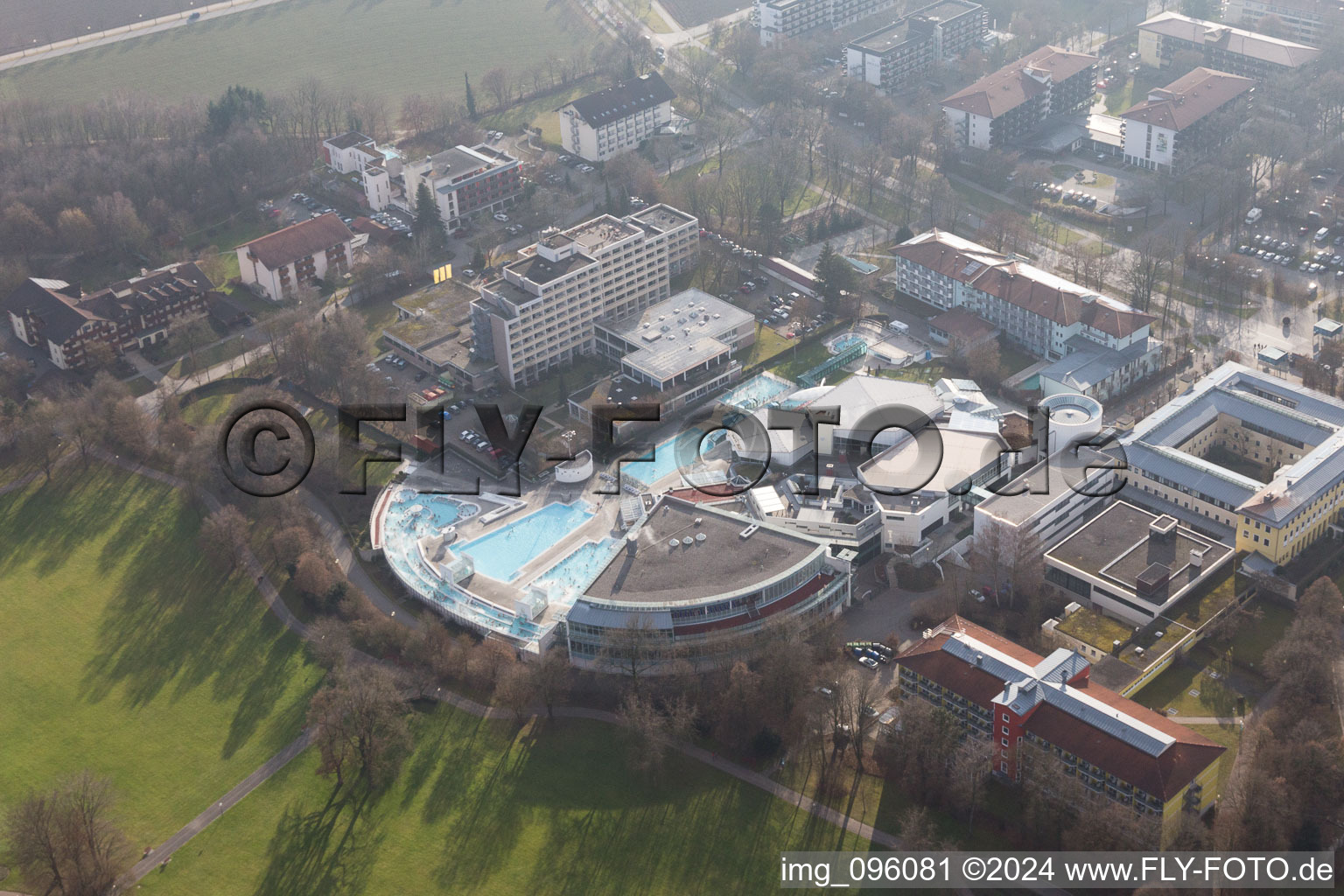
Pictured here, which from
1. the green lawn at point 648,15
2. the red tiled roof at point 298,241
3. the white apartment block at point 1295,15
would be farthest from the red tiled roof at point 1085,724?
the green lawn at point 648,15

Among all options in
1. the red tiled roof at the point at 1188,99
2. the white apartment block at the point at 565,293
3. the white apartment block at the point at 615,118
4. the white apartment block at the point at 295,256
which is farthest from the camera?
the white apartment block at the point at 615,118

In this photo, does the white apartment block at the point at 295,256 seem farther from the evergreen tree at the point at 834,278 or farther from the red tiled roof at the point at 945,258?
the red tiled roof at the point at 945,258

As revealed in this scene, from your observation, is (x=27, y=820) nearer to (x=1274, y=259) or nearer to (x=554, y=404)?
(x=554, y=404)

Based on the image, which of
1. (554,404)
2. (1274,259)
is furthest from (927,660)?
(1274,259)

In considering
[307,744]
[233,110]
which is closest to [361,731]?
[307,744]

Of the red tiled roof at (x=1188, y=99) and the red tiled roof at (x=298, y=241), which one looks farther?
the red tiled roof at (x=1188, y=99)

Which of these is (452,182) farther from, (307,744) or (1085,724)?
(1085,724)

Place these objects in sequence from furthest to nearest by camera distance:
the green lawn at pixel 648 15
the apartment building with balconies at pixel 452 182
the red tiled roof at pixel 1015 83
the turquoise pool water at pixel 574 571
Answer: the green lawn at pixel 648 15 < the red tiled roof at pixel 1015 83 < the apartment building with balconies at pixel 452 182 < the turquoise pool water at pixel 574 571
